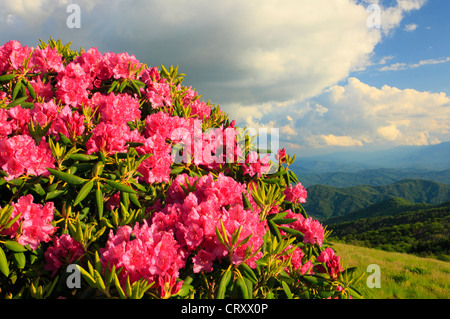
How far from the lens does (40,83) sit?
11.1 feet

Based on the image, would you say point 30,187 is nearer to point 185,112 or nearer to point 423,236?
point 185,112

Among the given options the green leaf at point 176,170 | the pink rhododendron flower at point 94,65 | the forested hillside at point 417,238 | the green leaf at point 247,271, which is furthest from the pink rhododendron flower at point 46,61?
the forested hillside at point 417,238

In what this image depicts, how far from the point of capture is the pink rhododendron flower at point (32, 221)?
2.00m

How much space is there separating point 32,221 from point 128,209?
0.72 m

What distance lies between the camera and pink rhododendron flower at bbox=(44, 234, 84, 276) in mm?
2086

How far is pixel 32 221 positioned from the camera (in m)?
2.02

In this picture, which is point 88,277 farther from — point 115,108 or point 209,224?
Answer: point 115,108

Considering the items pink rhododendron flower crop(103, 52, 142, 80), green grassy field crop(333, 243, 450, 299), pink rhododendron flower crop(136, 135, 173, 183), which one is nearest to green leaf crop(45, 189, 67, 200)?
pink rhododendron flower crop(136, 135, 173, 183)

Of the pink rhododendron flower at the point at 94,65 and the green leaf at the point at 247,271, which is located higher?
the pink rhododendron flower at the point at 94,65

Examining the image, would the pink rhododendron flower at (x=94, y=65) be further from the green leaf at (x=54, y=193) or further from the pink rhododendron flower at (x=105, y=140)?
the green leaf at (x=54, y=193)

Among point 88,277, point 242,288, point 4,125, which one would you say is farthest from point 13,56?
point 242,288

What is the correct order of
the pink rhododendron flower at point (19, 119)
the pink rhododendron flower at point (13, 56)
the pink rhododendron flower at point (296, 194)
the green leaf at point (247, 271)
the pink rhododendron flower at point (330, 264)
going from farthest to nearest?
the pink rhododendron flower at point (296, 194) < the pink rhododendron flower at point (13, 56) < the pink rhododendron flower at point (330, 264) < the pink rhododendron flower at point (19, 119) < the green leaf at point (247, 271)

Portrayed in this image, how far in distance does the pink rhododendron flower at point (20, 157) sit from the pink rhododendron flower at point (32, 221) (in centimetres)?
23

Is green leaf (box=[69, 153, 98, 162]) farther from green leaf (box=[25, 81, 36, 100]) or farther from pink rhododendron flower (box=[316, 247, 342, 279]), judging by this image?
pink rhododendron flower (box=[316, 247, 342, 279])
